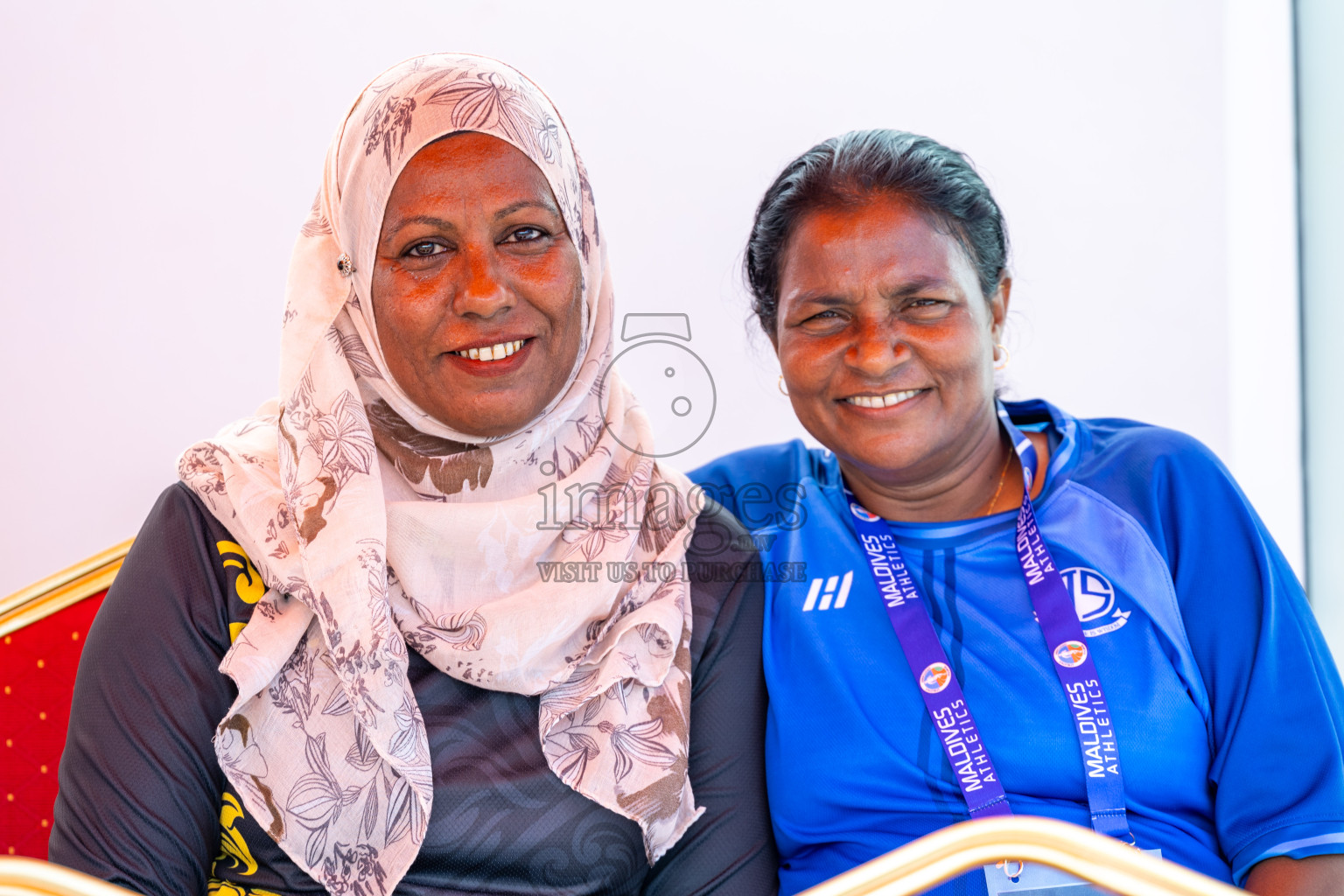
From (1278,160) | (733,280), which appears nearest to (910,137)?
(733,280)

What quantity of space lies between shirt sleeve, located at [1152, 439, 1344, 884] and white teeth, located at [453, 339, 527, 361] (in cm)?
89

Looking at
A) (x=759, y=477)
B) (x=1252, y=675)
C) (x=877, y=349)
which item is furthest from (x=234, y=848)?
(x=1252, y=675)

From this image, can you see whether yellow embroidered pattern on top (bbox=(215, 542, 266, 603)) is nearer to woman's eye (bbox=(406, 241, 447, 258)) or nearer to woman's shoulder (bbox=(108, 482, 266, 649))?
woman's shoulder (bbox=(108, 482, 266, 649))

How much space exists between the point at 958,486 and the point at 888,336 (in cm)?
28

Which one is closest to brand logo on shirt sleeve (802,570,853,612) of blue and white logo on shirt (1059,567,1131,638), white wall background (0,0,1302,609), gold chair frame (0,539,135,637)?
blue and white logo on shirt (1059,567,1131,638)

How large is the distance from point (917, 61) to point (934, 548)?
1.63 meters

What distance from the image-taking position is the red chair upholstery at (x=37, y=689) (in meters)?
1.62

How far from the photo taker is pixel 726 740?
140 cm

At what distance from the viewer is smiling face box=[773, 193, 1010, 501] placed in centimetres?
141

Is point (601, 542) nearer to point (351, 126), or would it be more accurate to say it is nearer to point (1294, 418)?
point (351, 126)

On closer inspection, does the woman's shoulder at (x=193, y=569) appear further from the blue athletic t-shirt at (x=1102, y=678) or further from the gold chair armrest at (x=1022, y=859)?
the gold chair armrest at (x=1022, y=859)

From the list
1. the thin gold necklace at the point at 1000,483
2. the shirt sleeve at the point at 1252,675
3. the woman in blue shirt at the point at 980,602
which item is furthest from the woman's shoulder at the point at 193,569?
the shirt sleeve at the point at 1252,675

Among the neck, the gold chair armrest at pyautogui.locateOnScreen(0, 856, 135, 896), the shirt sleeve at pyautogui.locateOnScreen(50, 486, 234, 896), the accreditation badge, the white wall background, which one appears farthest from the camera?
the white wall background

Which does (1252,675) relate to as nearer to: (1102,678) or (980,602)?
(1102,678)
